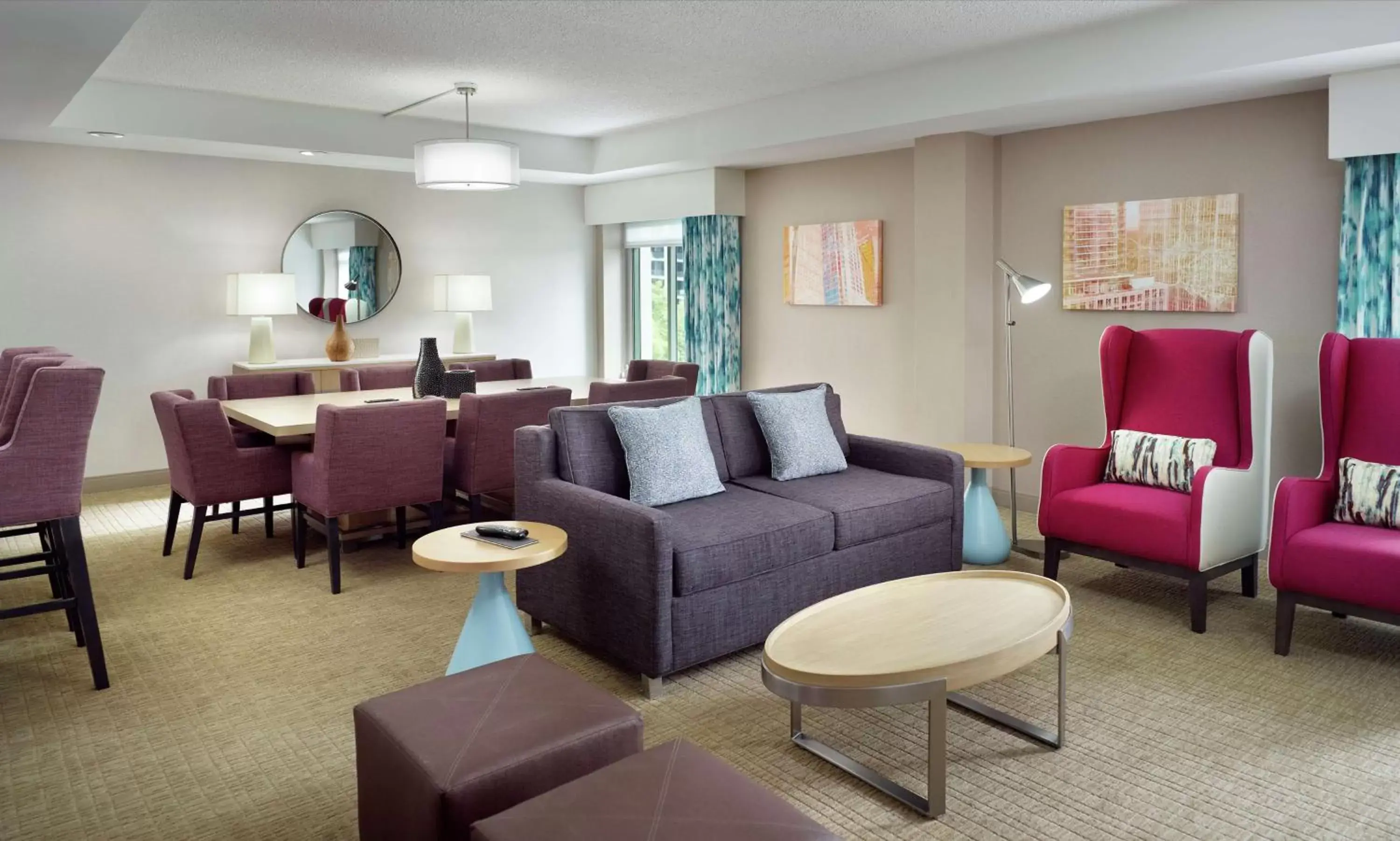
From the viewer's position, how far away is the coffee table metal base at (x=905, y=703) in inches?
92.6

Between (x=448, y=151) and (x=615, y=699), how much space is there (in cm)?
398

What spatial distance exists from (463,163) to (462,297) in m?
2.39

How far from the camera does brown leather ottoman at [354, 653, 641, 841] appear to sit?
6.40 ft

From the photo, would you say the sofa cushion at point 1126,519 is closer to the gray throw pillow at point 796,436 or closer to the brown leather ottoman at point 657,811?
the gray throw pillow at point 796,436

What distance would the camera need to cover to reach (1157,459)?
4.30 meters

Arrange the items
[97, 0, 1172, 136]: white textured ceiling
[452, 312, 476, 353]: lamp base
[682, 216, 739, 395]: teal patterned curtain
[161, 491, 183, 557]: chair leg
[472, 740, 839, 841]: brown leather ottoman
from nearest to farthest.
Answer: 1. [472, 740, 839, 841]: brown leather ottoman
2. [97, 0, 1172, 136]: white textured ceiling
3. [161, 491, 183, 557]: chair leg
4. [682, 216, 739, 395]: teal patterned curtain
5. [452, 312, 476, 353]: lamp base

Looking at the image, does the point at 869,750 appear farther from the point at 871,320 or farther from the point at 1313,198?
the point at 871,320

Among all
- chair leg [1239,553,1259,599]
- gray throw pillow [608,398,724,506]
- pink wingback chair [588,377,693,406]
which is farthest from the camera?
pink wingback chair [588,377,693,406]

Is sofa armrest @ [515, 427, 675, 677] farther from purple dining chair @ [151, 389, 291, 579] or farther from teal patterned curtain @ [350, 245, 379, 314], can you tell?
teal patterned curtain @ [350, 245, 379, 314]

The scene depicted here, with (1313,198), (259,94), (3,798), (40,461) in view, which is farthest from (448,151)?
(1313,198)

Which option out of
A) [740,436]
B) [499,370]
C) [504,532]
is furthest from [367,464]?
[499,370]

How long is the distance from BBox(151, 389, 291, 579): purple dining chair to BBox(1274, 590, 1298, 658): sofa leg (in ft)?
14.3

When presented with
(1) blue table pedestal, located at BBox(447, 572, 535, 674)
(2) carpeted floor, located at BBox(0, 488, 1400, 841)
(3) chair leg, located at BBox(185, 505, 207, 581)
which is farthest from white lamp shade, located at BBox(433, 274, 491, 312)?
(1) blue table pedestal, located at BBox(447, 572, 535, 674)

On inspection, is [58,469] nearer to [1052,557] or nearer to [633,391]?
[633,391]
